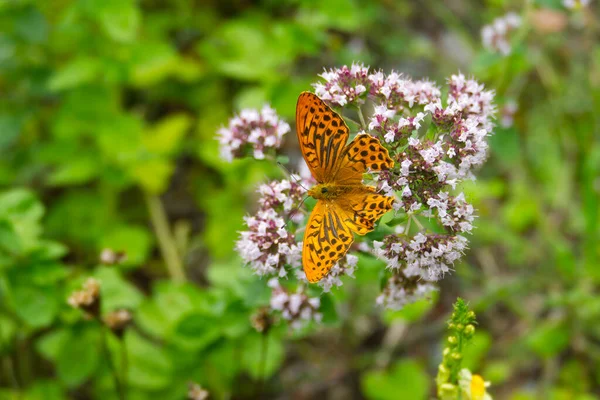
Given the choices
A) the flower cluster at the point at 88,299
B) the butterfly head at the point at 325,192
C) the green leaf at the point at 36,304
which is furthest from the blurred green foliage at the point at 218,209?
the butterfly head at the point at 325,192

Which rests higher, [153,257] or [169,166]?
[169,166]

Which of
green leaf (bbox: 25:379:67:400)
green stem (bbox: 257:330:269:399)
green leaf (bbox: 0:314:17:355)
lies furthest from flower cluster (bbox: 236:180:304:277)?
green leaf (bbox: 25:379:67:400)

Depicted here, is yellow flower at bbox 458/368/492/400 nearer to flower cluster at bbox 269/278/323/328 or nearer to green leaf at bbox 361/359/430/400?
flower cluster at bbox 269/278/323/328

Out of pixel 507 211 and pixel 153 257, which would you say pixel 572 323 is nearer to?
pixel 507 211

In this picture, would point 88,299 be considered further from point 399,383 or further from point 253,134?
point 399,383

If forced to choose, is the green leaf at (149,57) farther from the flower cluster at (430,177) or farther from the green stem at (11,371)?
the flower cluster at (430,177)

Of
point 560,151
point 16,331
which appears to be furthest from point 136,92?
point 560,151
